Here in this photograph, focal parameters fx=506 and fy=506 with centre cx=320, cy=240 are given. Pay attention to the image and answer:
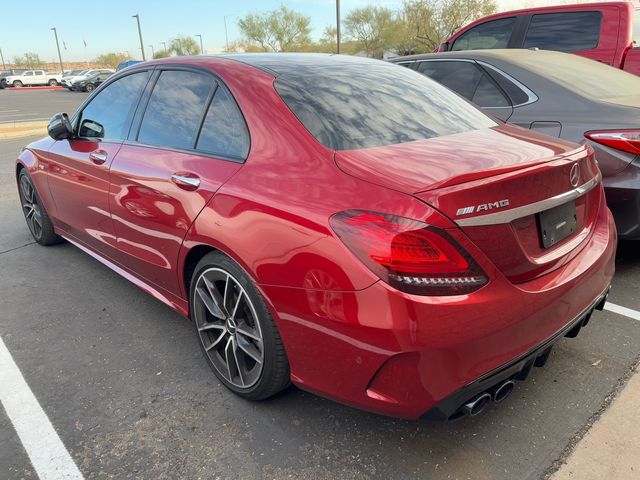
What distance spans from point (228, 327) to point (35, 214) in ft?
10.3

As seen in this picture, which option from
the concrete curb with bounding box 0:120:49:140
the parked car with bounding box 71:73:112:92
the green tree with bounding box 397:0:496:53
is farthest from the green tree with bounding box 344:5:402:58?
the concrete curb with bounding box 0:120:49:140

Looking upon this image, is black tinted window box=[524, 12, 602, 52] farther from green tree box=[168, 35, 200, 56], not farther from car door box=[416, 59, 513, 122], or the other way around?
green tree box=[168, 35, 200, 56]

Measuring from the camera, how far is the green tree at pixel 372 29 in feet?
183

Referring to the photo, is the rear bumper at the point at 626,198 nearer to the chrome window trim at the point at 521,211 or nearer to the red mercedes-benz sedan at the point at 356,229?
the red mercedes-benz sedan at the point at 356,229

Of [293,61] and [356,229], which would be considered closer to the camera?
[356,229]

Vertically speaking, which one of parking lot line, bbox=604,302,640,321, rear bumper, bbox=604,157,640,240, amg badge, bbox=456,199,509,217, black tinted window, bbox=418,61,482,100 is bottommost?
parking lot line, bbox=604,302,640,321

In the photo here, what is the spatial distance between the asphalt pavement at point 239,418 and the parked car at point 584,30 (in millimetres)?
4234

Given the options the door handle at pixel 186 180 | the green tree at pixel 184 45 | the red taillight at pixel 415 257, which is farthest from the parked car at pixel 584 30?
the green tree at pixel 184 45

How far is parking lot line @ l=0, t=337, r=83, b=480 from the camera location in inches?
79.4

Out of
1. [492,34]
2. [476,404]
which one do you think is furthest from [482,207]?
[492,34]

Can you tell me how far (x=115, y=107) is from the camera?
132 inches

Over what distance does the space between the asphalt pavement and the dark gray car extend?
2.64 ft

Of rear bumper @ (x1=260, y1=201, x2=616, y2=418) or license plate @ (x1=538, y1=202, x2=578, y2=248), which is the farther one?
license plate @ (x1=538, y1=202, x2=578, y2=248)

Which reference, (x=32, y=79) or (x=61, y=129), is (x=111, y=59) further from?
(x=61, y=129)
